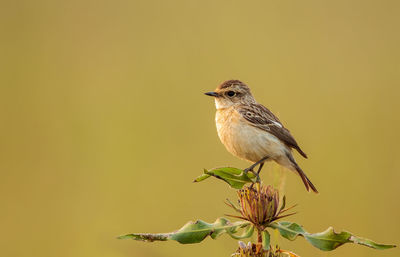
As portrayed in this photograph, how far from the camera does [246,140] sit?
5.46 metres

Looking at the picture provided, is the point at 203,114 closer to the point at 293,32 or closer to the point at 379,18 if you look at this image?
the point at 293,32

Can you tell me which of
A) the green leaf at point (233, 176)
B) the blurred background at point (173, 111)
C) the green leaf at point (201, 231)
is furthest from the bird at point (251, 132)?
the green leaf at point (201, 231)

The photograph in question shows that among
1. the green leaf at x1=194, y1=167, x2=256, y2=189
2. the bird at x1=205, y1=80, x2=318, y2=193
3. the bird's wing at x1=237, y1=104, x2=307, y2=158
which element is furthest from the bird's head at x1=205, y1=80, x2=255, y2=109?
the green leaf at x1=194, y1=167, x2=256, y2=189

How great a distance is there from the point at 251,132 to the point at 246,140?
0.20m

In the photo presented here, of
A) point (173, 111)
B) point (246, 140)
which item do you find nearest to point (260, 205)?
point (246, 140)

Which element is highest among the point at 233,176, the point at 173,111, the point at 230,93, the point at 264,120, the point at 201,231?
the point at 173,111

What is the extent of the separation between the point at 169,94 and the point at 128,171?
2457 millimetres

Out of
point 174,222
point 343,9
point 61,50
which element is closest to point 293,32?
point 343,9

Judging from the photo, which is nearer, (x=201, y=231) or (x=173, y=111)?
(x=201, y=231)

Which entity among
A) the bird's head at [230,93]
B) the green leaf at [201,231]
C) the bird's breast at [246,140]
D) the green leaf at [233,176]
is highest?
the bird's head at [230,93]

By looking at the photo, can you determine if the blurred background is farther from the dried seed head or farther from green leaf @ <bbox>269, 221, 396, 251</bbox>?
green leaf @ <bbox>269, 221, 396, 251</bbox>

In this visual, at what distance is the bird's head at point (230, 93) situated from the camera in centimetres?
612

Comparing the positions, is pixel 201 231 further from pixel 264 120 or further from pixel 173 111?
pixel 173 111

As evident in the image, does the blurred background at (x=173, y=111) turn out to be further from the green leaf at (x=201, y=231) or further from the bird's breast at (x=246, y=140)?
the bird's breast at (x=246, y=140)
